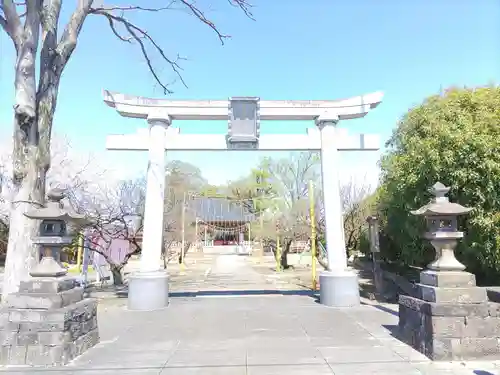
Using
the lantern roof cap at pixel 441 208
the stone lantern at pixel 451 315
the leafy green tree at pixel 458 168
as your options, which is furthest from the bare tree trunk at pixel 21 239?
the leafy green tree at pixel 458 168

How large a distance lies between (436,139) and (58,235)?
871 centimetres

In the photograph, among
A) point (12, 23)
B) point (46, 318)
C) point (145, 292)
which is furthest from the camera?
point (145, 292)

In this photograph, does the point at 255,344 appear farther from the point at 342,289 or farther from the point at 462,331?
the point at 342,289

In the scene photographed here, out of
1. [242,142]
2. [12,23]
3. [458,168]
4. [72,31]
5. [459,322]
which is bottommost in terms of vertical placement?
[459,322]

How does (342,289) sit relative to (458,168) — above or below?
below

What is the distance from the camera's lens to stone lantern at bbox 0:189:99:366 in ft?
15.4

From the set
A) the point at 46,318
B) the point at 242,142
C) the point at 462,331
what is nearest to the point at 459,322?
the point at 462,331

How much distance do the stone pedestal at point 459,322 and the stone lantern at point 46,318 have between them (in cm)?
495

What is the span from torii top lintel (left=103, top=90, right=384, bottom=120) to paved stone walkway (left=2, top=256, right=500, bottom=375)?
5.06 metres

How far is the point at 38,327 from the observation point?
473 centimetres

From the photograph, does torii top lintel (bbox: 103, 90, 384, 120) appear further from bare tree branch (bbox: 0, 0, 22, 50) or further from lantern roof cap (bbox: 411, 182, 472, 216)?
lantern roof cap (bbox: 411, 182, 472, 216)

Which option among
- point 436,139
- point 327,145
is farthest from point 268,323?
point 436,139

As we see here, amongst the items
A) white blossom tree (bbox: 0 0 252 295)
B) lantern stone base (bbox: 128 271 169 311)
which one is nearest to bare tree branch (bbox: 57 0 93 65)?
white blossom tree (bbox: 0 0 252 295)

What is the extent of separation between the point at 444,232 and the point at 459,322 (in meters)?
1.31
